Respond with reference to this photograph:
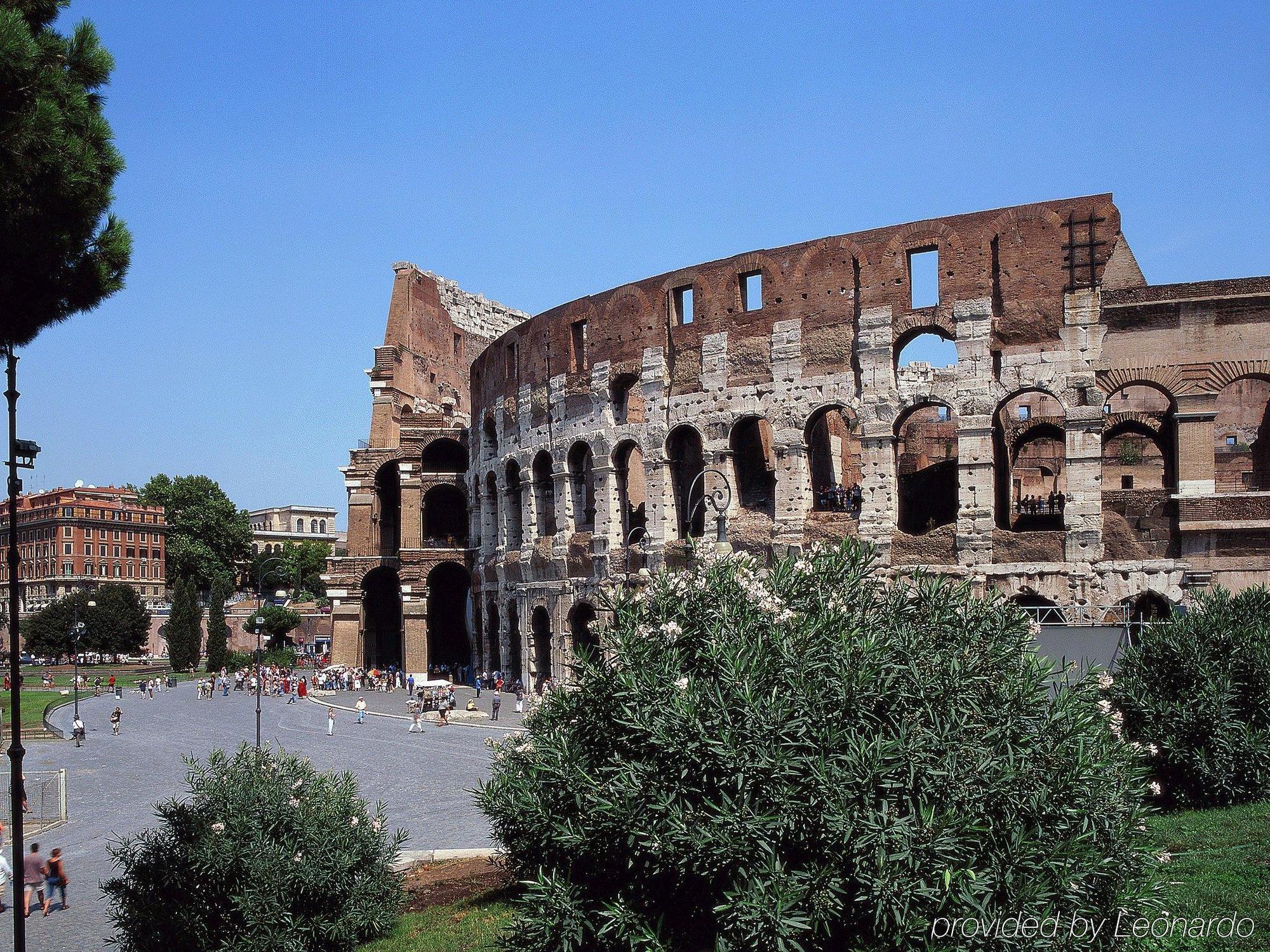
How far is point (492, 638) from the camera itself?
38.8 metres

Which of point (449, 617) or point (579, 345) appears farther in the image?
point (449, 617)

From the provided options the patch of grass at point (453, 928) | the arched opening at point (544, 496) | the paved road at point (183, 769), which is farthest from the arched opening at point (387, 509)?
the patch of grass at point (453, 928)

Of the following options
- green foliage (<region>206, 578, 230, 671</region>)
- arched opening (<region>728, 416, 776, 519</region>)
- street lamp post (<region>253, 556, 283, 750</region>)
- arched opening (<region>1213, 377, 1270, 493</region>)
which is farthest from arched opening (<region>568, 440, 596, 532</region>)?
green foliage (<region>206, 578, 230, 671</region>)

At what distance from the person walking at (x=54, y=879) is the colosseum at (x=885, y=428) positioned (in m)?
11.5

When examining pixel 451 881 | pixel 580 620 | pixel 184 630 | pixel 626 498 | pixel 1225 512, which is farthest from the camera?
pixel 184 630

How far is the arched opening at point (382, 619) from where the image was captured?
4538 cm

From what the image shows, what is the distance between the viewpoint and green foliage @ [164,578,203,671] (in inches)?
2315

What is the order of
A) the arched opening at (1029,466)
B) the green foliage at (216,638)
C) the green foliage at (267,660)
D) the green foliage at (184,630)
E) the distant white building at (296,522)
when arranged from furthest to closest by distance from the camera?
the distant white building at (296,522)
the green foliage at (184,630)
the green foliage at (267,660)
the green foliage at (216,638)
the arched opening at (1029,466)

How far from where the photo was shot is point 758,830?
653cm

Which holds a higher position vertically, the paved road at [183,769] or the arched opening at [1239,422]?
the arched opening at [1239,422]

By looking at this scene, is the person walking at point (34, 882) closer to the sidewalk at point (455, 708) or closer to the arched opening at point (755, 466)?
the sidewalk at point (455, 708)

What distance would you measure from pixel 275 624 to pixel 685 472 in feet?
138

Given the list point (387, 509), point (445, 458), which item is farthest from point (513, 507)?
point (387, 509)

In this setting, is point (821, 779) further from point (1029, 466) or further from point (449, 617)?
point (449, 617)
